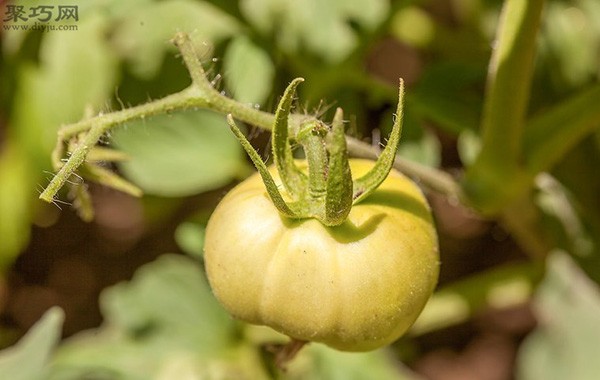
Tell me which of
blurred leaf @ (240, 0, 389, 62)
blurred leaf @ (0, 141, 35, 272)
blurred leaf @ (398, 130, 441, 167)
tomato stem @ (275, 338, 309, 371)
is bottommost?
blurred leaf @ (0, 141, 35, 272)

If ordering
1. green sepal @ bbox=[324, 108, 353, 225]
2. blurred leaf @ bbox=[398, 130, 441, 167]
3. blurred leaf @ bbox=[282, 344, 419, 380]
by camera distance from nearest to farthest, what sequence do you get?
green sepal @ bbox=[324, 108, 353, 225]
blurred leaf @ bbox=[398, 130, 441, 167]
blurred leaf @ bbox=[282, 344, 419, 380]

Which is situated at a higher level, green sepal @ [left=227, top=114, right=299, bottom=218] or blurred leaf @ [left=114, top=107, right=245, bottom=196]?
green sepal @ [left=227, top=114, right=299, bottom=218]

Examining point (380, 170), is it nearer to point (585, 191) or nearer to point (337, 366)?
point (337, 366)

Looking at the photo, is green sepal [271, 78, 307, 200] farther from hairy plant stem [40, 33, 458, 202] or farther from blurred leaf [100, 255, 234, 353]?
blurred leaf [100, 255, 234, 353]

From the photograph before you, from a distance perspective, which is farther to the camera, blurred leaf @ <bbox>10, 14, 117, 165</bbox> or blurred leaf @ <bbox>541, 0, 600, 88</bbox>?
blurred leaf @ <bbox>541, 0, 600, 88</bbox>

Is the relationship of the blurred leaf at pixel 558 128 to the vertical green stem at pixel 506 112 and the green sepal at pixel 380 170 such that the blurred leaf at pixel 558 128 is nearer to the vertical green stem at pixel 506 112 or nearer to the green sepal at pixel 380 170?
the vertical green stem at pixel 506 112

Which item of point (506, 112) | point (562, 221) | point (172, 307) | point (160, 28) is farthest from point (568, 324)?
point (160, 28)

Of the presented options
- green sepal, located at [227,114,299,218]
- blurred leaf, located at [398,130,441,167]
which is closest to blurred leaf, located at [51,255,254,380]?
blurred leaf, located at [398,130,441,167]

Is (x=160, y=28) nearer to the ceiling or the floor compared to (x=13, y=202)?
nearer to the ceiling
